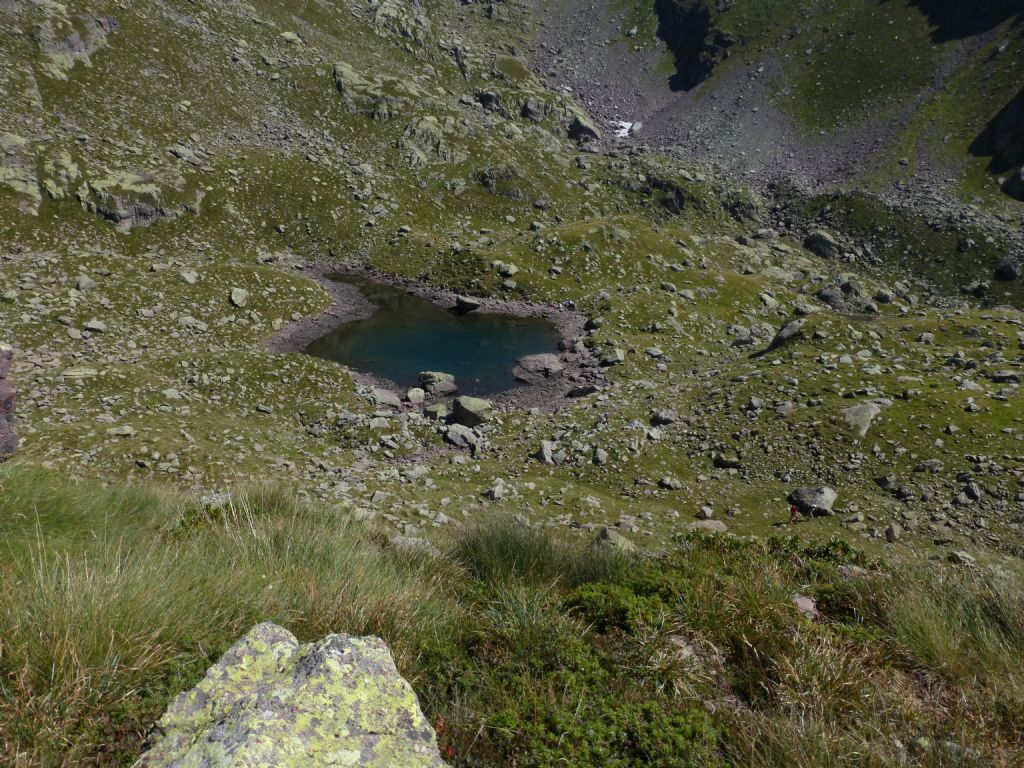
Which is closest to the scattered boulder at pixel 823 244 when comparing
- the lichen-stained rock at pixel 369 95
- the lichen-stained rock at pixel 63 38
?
the lichen-stained rock at pixel 369 95

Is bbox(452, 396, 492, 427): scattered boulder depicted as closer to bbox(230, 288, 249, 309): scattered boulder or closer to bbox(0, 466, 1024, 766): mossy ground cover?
bbox(0, 466, 1024, 766): mossy ground cover

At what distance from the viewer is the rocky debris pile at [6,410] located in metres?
11.4

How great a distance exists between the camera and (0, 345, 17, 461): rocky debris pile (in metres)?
11.4

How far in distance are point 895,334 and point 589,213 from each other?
51.0m

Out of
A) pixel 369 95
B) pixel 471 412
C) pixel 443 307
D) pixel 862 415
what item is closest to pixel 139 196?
pixel 443 307

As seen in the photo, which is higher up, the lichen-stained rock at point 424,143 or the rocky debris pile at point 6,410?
the lichen-stained rock at point 424,143

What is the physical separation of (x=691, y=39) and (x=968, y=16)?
184ft

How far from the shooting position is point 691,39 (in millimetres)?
134750

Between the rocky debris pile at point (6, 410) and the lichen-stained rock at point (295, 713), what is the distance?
11.3 metres

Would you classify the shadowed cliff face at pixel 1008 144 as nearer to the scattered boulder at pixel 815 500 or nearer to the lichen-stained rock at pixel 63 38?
the scattered boulder at pixel 815 500

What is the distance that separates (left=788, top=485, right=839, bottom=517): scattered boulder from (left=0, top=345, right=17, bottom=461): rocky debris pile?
80.1 feet

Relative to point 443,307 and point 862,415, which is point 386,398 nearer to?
point 443,307

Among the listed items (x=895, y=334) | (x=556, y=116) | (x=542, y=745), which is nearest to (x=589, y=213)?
(x=556, y=116)

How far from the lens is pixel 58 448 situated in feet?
58.6
